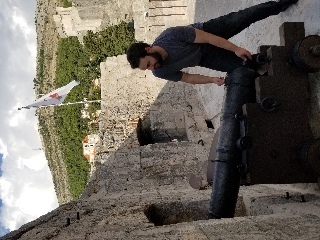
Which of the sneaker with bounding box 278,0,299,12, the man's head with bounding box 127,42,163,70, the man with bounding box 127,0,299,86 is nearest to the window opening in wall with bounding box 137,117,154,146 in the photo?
the man with bounding box 127,0,299,86

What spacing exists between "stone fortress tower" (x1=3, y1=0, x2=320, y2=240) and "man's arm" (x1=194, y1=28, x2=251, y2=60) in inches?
42.9

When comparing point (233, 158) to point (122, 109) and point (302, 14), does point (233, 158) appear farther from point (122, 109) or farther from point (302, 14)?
point (122, 109)

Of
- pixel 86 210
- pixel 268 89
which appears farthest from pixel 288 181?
pixel 86 210

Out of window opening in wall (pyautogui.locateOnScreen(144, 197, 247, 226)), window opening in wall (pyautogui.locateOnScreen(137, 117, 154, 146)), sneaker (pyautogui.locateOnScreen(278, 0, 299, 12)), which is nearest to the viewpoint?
sneaker (pyautogui.locateOnScreen(278, 0, 299, 12))

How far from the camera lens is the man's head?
7.91ft

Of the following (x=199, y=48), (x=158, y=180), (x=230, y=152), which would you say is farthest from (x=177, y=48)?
(x=158, y=180)

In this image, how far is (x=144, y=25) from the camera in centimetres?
851

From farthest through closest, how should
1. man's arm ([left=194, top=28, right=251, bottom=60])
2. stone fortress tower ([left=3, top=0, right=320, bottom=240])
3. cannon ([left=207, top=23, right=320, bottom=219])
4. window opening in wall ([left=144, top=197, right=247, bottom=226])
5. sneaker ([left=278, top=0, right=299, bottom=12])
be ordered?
window opening in wall ([left=144, top=197, right=247, bottom=226])
sneaker ([left=278, top=0, right=299, bottom=12])
man's arm ([left=194, top=28, right=251, bottom=60])
cannon ([left=207, top=23, right=320, bottom=219])
stone fortress tower ([left=3, top=0, right=320, bottom=240])

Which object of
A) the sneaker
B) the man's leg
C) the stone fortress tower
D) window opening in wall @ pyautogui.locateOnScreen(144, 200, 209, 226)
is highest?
the sneaker

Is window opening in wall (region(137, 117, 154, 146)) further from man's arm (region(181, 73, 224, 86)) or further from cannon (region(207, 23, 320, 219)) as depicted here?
cannon (region(207, 23, 320, 219))

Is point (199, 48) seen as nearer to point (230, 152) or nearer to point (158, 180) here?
point (230, 152)

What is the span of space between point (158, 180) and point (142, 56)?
9.94 ft

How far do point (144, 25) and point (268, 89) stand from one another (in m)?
6.47

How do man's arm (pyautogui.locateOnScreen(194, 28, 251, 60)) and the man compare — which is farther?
man's arm (pyautogui.locateOnScreen(194, 28, 251, 60))
